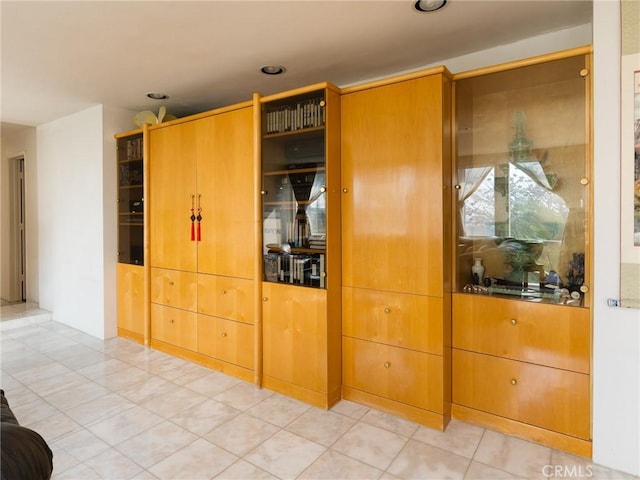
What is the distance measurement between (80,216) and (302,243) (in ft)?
9.84

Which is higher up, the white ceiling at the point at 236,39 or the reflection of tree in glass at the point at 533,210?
the white ceiling at the point at 236,39

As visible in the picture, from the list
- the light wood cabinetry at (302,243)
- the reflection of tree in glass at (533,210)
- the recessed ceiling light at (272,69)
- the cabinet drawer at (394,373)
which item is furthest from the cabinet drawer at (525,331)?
the recessed ceiling light at (272,69)

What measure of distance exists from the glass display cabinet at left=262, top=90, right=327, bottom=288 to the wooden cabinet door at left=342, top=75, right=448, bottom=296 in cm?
19

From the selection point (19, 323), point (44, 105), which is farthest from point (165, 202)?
point (19, 323)

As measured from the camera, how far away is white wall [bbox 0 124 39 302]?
511cm

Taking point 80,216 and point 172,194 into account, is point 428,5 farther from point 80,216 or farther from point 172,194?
point 80,216

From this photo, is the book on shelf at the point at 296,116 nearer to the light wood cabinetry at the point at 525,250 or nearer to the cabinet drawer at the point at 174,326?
the light wood cabinetry at the point at 525,250

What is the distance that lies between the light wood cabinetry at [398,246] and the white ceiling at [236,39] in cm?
34

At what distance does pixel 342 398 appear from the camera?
2773 millimetres

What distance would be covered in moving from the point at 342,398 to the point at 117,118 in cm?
368

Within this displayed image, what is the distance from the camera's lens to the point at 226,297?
10.5 ft

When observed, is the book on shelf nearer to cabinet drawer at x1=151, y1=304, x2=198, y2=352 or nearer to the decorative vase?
the decorative vase

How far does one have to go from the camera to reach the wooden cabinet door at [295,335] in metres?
2.65

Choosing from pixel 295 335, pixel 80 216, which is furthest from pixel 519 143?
pixel 80 216
